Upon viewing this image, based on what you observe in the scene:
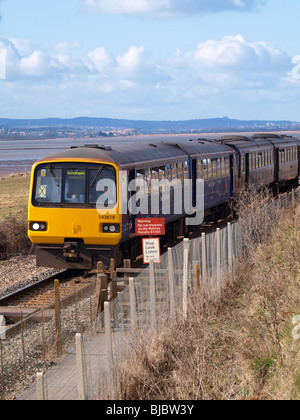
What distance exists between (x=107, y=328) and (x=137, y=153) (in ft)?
33.7

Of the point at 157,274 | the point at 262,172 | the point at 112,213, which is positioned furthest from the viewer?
the point at 262,172

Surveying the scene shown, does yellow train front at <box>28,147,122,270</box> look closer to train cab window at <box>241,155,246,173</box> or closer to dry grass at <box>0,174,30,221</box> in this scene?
dry grass at <box>0,174,30,221</box>

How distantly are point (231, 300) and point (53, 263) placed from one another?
592 cm

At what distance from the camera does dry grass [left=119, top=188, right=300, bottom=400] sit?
27.8 ft

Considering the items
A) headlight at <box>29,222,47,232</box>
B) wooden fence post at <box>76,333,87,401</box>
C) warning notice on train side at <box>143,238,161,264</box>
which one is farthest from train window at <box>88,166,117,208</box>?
wooden fence post at <box>76,333,87,401</box>

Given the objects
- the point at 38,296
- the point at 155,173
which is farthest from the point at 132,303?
the point at 155,173

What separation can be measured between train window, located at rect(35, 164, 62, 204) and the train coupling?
1.02m

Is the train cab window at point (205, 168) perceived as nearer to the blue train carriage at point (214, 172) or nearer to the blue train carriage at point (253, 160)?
the blue train carriage at point (214, 172)

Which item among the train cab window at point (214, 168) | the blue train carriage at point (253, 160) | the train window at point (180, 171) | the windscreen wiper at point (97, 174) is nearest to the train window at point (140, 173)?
the windscreen wiper at point (97, 174)

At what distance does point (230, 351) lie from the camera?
996 centimetres

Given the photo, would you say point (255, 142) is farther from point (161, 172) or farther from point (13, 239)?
point (161, 172)

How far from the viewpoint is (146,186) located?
18.4 meters

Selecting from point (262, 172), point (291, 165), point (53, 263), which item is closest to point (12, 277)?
point (53, 263)
